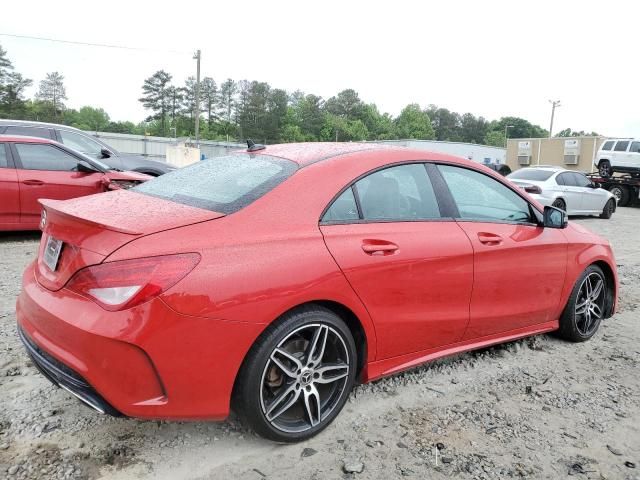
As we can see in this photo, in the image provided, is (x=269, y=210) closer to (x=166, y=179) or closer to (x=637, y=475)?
(x=166, y=179)

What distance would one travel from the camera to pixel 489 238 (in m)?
3.35

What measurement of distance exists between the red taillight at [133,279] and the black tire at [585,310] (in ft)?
10.3

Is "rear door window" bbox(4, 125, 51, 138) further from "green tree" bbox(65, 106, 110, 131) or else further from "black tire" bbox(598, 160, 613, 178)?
"green tree" bbox(65, 106, 110, 131)

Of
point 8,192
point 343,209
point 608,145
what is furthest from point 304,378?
point 608,145

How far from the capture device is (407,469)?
2463 millimetres

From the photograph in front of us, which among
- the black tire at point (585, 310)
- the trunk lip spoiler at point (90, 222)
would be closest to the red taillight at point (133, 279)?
the trunk lip spoiler at point (90, 222)

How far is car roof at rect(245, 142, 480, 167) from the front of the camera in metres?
2.96

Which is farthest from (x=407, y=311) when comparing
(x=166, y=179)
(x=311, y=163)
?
(x=166, y=179)

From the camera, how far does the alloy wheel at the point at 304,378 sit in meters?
2.49

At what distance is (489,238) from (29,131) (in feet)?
27.9

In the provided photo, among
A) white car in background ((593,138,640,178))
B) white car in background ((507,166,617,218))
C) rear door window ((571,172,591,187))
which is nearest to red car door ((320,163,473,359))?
white car in background ((507,166,617,218))

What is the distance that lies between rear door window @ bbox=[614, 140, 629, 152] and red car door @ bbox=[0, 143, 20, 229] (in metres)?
21.8

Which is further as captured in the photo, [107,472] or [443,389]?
[443,389]

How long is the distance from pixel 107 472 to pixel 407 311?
1.68 m
